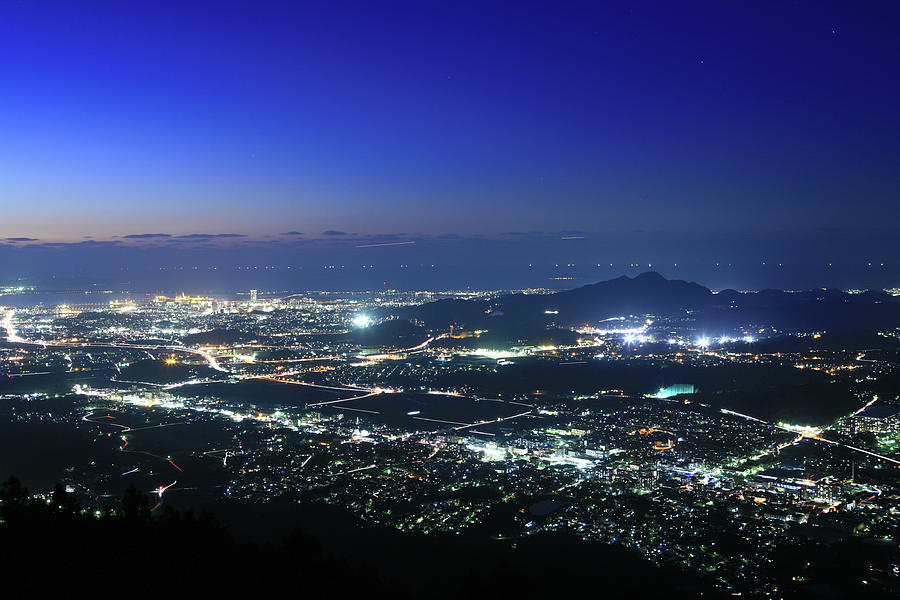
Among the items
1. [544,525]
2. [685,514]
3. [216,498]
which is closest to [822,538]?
[685,514]

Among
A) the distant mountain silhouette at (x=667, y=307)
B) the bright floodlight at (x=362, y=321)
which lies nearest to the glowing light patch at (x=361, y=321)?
the bright floodlight at (x=362, y=321)

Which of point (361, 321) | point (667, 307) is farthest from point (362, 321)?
point (667, 307)

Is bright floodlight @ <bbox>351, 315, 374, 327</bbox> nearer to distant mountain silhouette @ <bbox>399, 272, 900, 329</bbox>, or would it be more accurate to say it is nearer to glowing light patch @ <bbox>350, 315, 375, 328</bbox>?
glowing light patch @ <bbox>350, 315, 375, 328</bbox>

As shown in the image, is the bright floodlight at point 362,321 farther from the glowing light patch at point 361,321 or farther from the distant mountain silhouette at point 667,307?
the distant mountain silhouette at point 667,307

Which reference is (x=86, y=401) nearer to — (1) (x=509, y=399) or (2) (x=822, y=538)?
(1) (x=509, y=399)

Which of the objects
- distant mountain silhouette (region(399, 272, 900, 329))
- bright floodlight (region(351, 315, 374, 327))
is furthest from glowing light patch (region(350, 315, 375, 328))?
distant mountain silhouette (region(399, 272, 900, 329))
